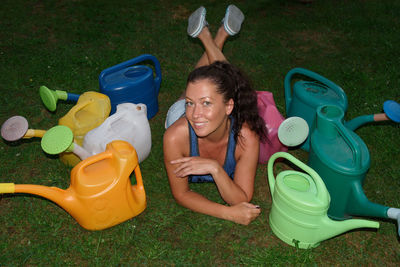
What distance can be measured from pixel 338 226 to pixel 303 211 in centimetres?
19

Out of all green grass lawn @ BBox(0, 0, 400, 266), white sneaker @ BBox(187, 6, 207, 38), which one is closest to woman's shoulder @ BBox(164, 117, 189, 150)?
green grass lawn @ BBox(0, 0, 400, 266)

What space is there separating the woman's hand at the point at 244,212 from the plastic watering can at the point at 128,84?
1.15 metres

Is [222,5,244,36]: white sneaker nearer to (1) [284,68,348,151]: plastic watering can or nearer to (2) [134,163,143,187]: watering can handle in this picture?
(1) [284,68,348,151]: plastic watering can

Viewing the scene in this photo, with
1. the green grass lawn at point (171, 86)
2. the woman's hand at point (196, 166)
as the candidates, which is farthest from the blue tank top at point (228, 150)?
the green grass lawn at point (171, 86)

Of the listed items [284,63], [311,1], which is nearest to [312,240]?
[284,63]

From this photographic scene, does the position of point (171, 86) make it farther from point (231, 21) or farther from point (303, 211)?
point (303, 211)

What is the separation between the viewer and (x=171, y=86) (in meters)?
3.24

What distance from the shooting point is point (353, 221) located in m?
1.71

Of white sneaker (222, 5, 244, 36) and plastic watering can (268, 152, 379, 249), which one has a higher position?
white sneaker (222, 5, 244, 36)

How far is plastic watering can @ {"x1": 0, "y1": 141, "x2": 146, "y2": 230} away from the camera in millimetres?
1853

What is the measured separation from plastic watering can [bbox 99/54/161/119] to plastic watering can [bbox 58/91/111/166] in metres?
0.16

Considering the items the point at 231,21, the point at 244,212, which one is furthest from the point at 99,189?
the point at 231,21

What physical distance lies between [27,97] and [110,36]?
124 cm

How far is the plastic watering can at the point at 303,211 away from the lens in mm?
1738
